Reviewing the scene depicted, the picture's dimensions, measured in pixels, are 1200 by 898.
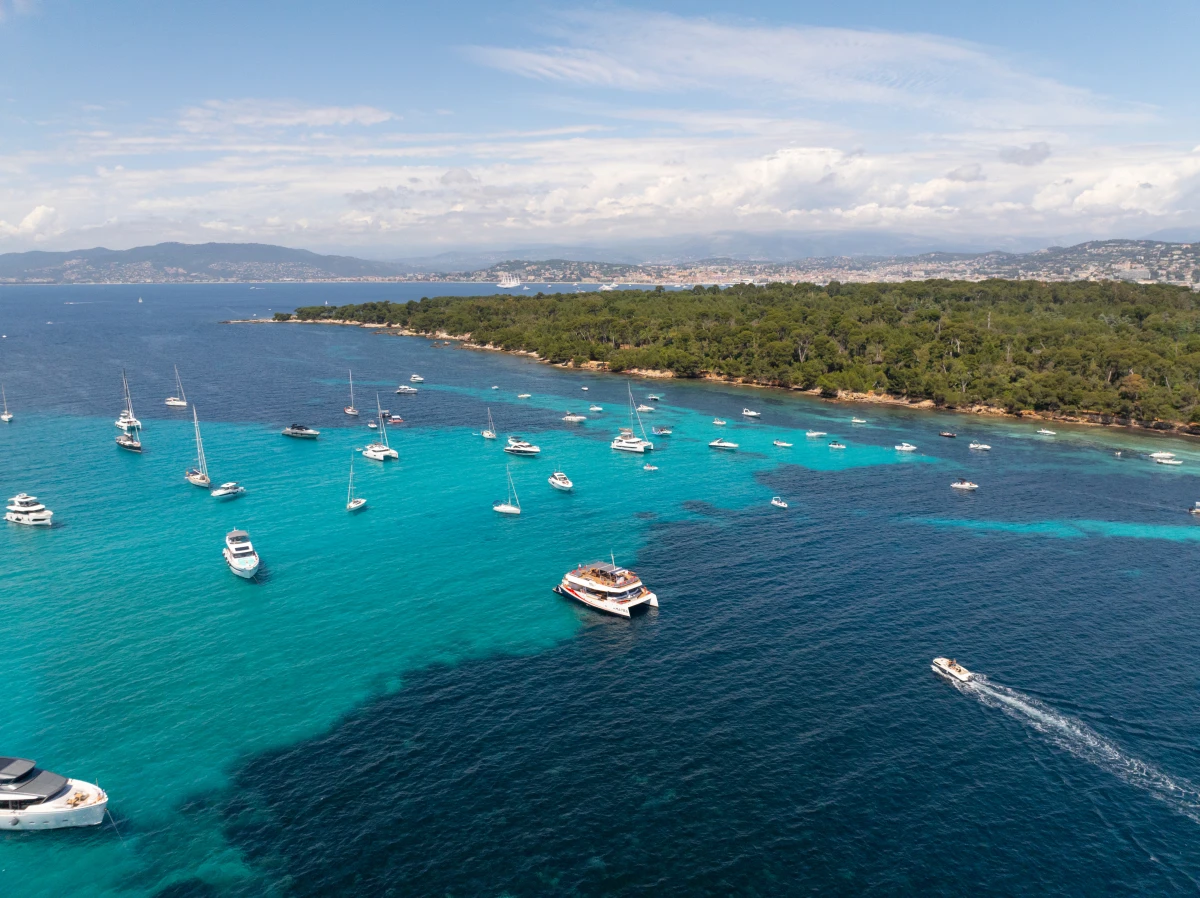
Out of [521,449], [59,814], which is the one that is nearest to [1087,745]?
[59,814]

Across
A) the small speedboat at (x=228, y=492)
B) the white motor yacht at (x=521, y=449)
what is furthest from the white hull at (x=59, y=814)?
the white motor yacht at (x=521, y=449)

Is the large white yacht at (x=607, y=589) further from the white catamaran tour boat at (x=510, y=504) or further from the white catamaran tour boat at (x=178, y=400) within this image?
the white catamaran tour boat at (x=178, y=400)

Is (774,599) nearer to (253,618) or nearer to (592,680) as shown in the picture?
(592,680)

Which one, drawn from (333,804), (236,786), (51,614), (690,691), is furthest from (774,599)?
(51,614)

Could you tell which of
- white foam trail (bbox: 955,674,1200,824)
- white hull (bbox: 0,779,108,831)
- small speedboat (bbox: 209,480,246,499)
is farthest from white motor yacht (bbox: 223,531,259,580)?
white foam trail (bbox: 955,674,1200,824)

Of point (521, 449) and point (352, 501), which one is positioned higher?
point (521, 449)

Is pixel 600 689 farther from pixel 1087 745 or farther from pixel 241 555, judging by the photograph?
pixel 241 555
